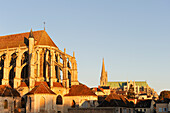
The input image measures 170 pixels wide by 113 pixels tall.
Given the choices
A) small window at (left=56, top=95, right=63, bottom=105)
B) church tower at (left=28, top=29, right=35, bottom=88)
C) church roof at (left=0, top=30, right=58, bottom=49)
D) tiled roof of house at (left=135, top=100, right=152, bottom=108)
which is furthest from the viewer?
tiled roof of house at (left=135, top=100, right=152, bottom=108)

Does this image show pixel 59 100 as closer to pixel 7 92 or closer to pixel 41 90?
pixel 41 90

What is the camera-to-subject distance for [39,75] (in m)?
59.8

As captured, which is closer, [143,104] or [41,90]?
[41,90]

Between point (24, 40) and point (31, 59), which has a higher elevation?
point (24, 40)

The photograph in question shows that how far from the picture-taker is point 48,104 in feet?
168

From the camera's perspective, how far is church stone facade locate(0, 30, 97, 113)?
169 feet

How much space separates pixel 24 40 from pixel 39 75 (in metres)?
9.78

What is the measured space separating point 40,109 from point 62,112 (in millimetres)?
6659

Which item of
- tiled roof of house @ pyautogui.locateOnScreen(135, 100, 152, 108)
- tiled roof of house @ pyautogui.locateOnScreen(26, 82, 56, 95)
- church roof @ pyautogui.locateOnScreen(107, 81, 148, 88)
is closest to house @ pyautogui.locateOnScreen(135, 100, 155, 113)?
tiled roof of house @ pyautogui.locateOnScreen(135, 100, 152, 108)

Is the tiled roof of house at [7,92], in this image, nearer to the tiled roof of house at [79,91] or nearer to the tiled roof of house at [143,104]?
the tiled roof of house at [79,91]

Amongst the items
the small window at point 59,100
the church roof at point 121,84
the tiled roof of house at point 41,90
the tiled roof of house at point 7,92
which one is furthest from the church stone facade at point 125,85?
the tiled roof of house at point 7,92

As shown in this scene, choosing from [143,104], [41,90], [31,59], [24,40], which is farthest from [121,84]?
[41,90]

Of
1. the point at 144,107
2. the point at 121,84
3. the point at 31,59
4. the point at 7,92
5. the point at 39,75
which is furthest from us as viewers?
the point at 121,84

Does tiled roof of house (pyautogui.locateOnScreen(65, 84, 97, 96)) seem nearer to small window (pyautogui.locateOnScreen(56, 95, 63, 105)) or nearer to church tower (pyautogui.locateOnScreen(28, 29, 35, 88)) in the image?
small window (pyautogui.locateOnScreen(56, 95, 63, 105))
